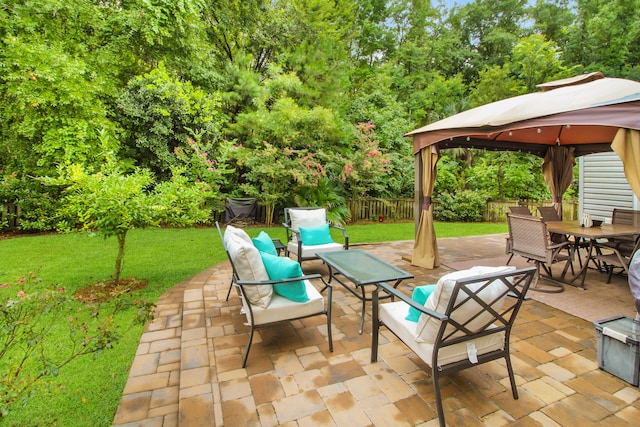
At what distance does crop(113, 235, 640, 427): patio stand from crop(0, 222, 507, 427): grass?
7.0 inches

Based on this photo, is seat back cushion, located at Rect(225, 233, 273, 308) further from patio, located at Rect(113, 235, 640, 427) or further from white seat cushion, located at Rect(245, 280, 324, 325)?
patio, located at Rect(113, 235, 640, 427)

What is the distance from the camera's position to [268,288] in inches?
105

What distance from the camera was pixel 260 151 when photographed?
9539mm

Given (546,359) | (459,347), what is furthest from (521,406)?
(546,359)

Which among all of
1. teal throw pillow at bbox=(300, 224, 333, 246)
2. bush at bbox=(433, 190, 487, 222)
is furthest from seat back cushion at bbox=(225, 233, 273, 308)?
bush at bbox=(433, 190, 487, 222)

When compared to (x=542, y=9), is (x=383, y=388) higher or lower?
lower

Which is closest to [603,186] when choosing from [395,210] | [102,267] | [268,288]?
[395,210]

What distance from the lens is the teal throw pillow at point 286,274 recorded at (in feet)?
8.74

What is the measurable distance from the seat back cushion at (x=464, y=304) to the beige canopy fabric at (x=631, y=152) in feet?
6.78

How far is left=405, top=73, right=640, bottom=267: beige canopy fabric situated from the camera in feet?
9.82

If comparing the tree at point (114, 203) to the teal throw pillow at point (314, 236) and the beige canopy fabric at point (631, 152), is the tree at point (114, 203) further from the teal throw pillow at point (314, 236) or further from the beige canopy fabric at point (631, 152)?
the beige canopy fabric at point (631, 152)

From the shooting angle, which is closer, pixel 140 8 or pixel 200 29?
pixel 140 8

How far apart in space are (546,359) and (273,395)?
7.16 ft

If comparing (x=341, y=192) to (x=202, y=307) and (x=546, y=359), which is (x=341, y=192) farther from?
(x=546, y=359)
